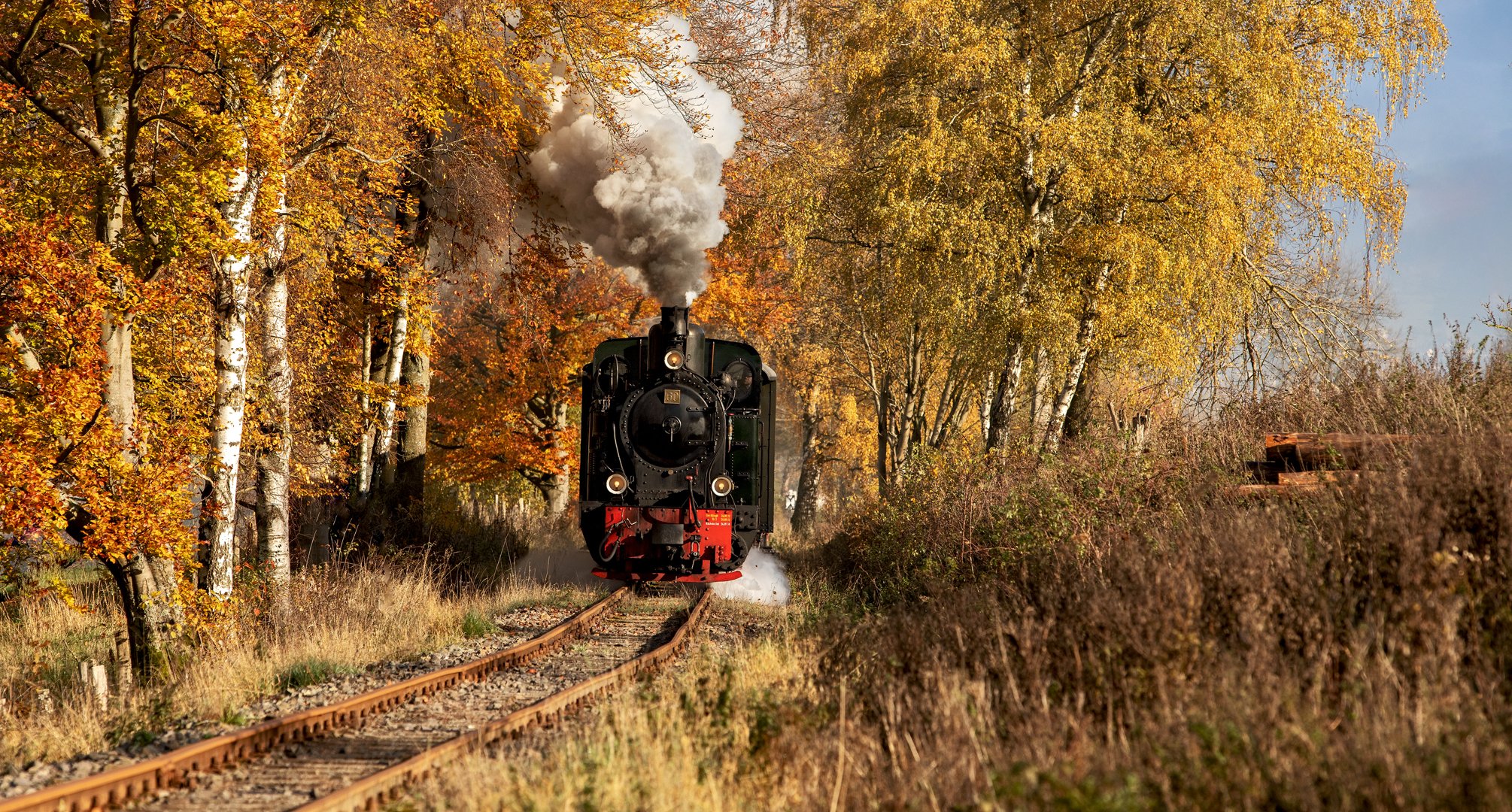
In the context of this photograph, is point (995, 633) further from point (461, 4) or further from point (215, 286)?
point (461, 4)

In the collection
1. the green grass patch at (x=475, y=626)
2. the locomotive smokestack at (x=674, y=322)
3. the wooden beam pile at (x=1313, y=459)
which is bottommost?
the green grass patch at (x=475, y=626)

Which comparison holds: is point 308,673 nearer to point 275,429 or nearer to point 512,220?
point 275,429

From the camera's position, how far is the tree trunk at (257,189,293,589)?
452 inches

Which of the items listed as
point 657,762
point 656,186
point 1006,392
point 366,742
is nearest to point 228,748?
point 366,742

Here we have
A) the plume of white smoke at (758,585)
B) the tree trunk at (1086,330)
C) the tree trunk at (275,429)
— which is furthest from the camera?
the tree trunk at (1086,330)

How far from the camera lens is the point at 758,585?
14.5 meters

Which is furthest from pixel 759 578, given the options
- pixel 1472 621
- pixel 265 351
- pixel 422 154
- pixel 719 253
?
pixel 1472 621

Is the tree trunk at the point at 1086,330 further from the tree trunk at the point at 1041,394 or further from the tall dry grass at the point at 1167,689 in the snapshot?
the tall dry grass at the point at 1167,689

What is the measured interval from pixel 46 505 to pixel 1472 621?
29.0 feet

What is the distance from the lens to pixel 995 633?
5727mm

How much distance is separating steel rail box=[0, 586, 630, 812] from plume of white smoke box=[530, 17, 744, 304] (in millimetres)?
6446

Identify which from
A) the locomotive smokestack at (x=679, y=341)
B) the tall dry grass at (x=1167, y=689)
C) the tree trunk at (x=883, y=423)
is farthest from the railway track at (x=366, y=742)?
the tree trunk at (x=883, y=423)

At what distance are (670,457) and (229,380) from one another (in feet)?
15.9

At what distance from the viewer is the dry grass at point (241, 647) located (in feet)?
22.4
